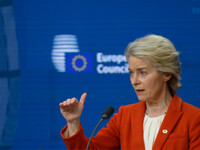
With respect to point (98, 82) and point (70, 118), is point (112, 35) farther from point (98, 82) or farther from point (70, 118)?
point (70, 118)

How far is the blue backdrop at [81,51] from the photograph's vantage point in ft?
10.8

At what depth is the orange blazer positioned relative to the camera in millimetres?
1479

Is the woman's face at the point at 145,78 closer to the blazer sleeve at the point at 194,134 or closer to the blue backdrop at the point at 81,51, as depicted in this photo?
the blazer sleeve at the point at 194,134

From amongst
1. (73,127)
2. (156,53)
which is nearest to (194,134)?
(156,53)

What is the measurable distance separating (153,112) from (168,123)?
154 mm

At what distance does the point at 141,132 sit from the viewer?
1.58 m

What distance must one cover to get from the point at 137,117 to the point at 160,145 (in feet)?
0.77

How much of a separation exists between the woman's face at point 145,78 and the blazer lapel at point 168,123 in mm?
127

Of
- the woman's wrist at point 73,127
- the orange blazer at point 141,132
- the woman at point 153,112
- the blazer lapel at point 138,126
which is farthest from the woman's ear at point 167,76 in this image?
the woman's wrist at point 73,127

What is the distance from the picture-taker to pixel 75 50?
130 inches

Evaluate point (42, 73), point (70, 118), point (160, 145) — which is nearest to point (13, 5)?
point (42, 73)

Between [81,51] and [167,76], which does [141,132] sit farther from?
[81,51]

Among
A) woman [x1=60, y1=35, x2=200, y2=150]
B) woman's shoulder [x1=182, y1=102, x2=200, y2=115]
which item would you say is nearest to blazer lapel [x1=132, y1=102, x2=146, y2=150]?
woman [x1=60, y1=35, x2=200, y2=150]

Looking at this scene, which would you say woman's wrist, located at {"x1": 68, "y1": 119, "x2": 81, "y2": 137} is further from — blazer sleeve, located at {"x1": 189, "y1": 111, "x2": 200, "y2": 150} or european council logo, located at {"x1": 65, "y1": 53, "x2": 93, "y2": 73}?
european council logo, located at {"x1": 65, "y1": 53, "x2": 93, "y2": 73}
